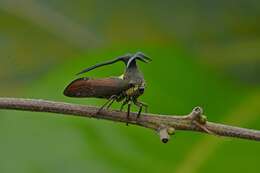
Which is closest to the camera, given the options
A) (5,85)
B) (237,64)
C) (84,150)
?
(84,150)

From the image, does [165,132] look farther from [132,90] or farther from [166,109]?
[166,109]

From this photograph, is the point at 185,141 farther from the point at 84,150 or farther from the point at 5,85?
the point at 5,85

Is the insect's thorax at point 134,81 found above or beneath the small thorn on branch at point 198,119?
above

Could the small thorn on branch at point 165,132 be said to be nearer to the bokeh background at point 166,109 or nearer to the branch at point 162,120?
the branch at point 162,120

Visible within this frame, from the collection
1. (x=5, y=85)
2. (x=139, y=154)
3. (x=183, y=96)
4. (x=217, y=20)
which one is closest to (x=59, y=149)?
(x=139, y=154)

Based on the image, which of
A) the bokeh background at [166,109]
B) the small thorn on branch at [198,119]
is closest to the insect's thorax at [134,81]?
the small thorn on branch at [198,119]

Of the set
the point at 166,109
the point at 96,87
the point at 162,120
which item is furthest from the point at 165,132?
the point at 166,109
